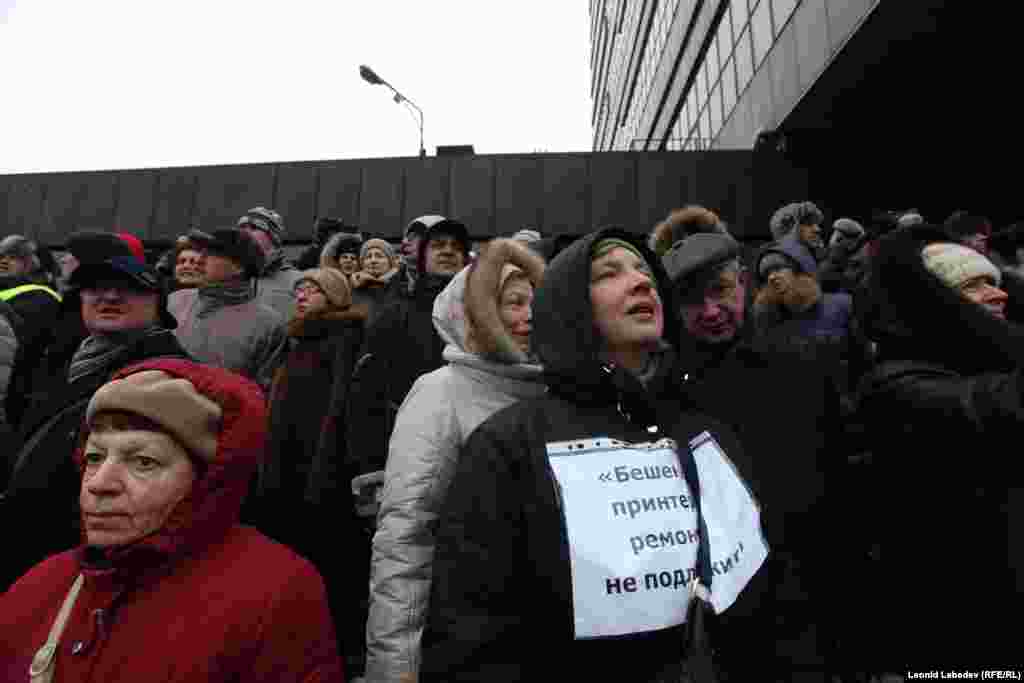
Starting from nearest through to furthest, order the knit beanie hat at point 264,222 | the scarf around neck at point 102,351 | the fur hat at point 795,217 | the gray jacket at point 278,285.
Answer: the scarf around neck at point 102,351 → the gray jacket at point 278,285 → the knit beanie hat at point 264,222 → the fur hat at point 795,217

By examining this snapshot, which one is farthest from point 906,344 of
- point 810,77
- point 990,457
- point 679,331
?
point 810,77

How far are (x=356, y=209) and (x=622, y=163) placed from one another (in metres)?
5.56

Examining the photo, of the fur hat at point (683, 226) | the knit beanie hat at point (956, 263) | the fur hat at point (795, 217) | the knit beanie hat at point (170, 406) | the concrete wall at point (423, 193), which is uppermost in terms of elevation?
the concrete wall at point (423, 193)

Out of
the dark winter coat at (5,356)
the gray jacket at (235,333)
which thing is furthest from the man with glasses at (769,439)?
the dark winter coat at (5,356)

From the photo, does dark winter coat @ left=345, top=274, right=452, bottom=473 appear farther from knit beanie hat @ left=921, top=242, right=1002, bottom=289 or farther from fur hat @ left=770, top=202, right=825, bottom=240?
fur hat @ left=770, top=202, right=825, bottom=240

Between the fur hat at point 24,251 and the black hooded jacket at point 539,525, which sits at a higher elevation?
the fur hat at point 24,251

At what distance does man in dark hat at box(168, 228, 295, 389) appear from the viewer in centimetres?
335

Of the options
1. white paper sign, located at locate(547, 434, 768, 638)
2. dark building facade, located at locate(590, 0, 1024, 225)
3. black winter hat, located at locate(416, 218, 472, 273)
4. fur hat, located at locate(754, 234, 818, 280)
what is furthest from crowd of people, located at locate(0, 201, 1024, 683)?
dark building facade, located at locate(590, 0, 1024, 225)

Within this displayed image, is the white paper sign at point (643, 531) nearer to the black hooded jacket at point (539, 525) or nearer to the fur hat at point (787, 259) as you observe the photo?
the black hooded jacket at point (539, 525)

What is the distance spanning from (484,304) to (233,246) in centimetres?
227

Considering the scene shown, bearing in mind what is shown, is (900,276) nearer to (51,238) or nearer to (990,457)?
(990,457)

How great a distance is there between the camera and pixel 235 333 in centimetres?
340

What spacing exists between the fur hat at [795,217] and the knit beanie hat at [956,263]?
4257 mm

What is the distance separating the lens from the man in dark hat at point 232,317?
335cm
